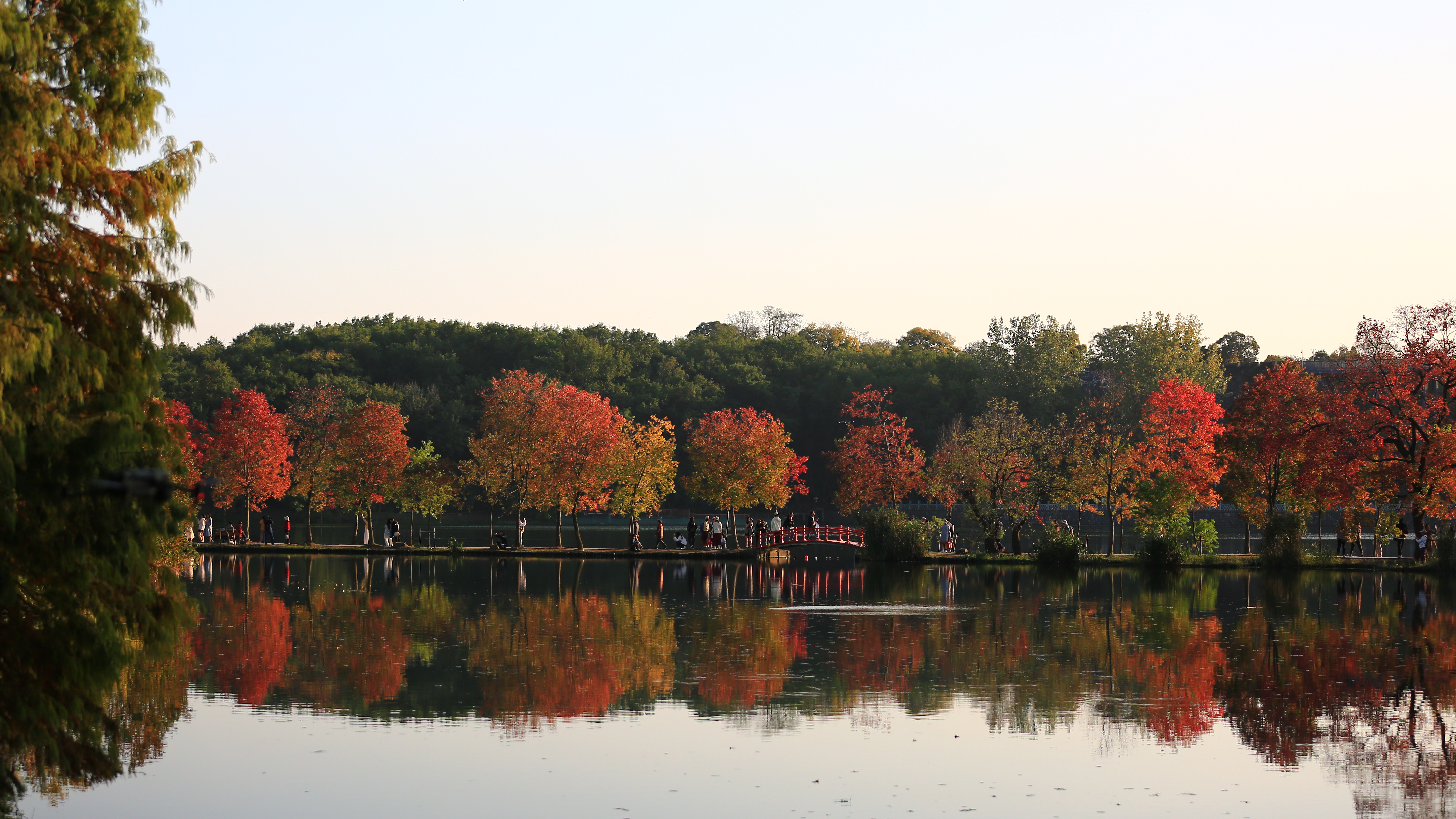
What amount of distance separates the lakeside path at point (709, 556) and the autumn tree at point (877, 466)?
4.77 metres

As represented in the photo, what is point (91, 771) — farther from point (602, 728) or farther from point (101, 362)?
point (602, 728)

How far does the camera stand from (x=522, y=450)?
184ft

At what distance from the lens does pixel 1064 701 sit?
18406 mm

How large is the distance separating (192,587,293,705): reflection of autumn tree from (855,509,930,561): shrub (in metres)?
23.2

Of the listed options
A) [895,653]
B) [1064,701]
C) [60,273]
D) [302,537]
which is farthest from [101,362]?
[302,537]

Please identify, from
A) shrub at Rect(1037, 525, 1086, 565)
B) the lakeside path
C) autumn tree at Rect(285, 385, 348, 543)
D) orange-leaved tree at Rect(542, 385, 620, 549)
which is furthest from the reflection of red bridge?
autumn tree at Rect(285, 385, 348, 543)

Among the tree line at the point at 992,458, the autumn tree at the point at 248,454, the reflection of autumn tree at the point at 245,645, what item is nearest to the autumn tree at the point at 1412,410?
the tree line at the point at 992,458

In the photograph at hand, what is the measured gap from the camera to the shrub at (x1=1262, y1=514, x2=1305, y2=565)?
1714 inches

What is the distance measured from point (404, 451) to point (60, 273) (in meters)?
47.6

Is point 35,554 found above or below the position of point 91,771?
above

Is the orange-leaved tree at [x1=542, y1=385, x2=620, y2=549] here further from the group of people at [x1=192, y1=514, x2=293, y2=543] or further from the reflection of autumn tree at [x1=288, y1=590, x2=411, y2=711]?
the reflection of autumn tree at [x1=288, y1=590, x2=411, y2=711]

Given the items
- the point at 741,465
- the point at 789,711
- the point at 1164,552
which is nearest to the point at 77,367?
the point at 789,711

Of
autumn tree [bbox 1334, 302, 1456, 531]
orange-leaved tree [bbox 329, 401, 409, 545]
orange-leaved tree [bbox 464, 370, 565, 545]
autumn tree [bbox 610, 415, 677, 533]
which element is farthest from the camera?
orange-leaved tree [bbox 329, 401, 409, 545]

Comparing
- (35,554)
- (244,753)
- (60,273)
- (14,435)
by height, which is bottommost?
(244,753)
